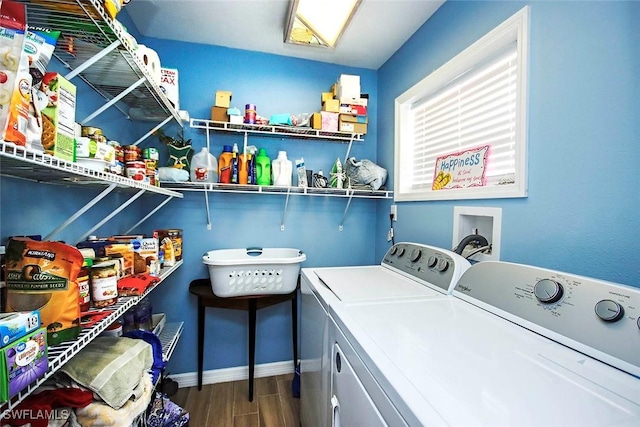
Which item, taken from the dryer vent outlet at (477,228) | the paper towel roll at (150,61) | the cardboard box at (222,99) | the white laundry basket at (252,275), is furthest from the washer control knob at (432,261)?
the cardboard box at (222,99)

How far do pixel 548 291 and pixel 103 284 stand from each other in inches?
53.6

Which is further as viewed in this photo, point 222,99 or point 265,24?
point 222,99

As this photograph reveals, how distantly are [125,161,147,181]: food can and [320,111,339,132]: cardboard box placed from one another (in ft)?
3.90

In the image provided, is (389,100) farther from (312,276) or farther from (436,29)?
(312,276)

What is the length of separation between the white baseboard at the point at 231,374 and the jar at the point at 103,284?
1477 millimetres

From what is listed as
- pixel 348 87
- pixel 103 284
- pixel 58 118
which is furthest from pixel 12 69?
pixel 348 87

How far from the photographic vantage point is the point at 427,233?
1.70 m

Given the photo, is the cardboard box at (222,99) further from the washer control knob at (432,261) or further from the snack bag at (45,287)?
the washer control knob at (432,261)

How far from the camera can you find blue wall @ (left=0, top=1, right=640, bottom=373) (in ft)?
2.83

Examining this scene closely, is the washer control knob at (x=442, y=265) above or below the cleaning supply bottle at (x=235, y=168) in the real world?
below

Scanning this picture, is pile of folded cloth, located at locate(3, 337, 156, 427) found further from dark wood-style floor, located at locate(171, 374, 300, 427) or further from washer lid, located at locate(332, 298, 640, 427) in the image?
dark wood-style floor, located at locate(171, 374, 300, 427)

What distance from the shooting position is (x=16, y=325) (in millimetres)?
530

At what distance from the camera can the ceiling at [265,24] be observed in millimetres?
1633

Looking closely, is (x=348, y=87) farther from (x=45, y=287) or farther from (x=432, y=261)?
(x=45, y=287)
